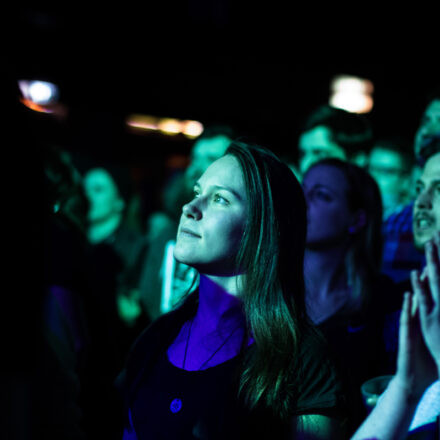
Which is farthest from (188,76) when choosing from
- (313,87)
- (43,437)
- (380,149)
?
(43,437)

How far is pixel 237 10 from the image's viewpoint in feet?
34.0

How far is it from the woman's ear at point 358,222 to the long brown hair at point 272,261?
3.27ft

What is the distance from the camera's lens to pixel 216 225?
1.65 metres

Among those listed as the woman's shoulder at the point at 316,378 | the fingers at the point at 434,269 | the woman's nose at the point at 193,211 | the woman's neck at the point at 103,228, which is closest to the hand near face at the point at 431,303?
the fingers at the point at 434,269

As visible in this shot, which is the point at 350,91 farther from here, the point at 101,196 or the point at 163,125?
the point at 101,196

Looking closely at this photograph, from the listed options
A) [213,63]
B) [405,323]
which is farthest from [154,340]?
[213,63]

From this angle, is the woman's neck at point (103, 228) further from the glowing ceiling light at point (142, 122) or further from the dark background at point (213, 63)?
the glowing ceiling light at point (142, 122)

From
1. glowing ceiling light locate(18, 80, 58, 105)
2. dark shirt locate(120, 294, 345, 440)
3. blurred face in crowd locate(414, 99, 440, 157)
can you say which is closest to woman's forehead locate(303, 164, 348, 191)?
blurred face in crowd locate(414, 99, 440, 157)

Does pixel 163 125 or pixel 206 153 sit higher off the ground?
pixel 163 125

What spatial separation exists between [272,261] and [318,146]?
196cm

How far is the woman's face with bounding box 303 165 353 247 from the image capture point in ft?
8.39

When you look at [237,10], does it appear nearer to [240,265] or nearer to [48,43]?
[48,43]

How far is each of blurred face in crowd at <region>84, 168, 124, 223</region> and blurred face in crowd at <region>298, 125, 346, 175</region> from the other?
1.90 metres

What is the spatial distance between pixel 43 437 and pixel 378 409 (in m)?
0.75
